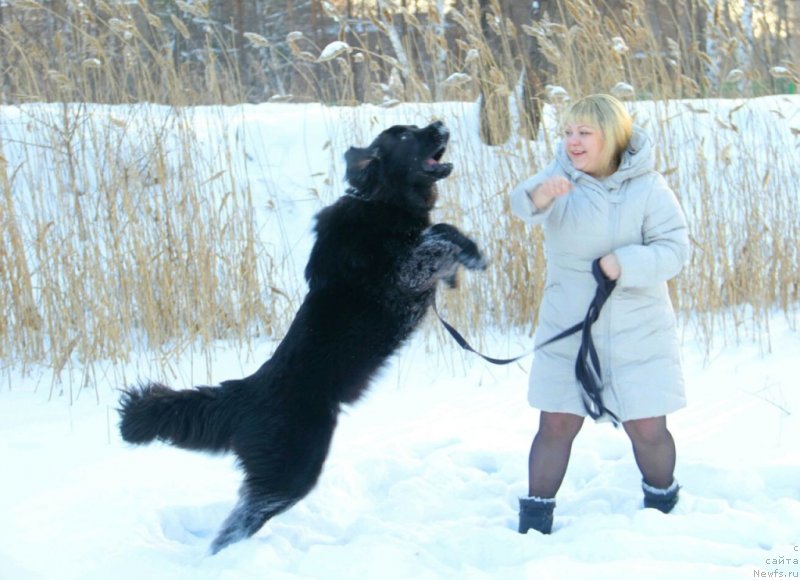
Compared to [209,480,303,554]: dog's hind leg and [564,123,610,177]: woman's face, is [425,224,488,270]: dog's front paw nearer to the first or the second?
[564,123,610,177]: woman's face

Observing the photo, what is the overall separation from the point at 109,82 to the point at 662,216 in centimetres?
359

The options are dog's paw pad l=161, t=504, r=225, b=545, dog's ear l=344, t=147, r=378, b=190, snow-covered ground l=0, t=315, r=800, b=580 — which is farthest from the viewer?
dog's ear l=344, t=147, r=378, b=190

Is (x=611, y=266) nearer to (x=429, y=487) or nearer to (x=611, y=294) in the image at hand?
(x=611, y=294)

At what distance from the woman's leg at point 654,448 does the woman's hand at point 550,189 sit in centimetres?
76

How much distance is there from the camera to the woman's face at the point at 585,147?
257 centimetres

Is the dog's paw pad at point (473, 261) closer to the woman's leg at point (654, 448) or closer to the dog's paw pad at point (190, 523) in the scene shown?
the woman's leg at point (654, 448)

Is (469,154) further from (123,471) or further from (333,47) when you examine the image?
(123,471)

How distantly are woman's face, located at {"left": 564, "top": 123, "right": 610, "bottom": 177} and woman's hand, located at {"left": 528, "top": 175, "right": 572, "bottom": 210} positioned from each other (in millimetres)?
177

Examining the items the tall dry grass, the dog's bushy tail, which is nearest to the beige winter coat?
the dog's bushy tail

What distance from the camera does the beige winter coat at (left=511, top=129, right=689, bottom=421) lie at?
2.53m

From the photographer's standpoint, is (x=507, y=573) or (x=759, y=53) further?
(x=759, y=53)

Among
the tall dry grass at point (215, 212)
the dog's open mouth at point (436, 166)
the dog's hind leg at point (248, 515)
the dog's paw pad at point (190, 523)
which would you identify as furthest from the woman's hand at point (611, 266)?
the tall dry grass at point (215, 212)

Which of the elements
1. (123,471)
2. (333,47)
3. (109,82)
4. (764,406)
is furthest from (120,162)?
(764,406)

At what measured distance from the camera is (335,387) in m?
2.74
